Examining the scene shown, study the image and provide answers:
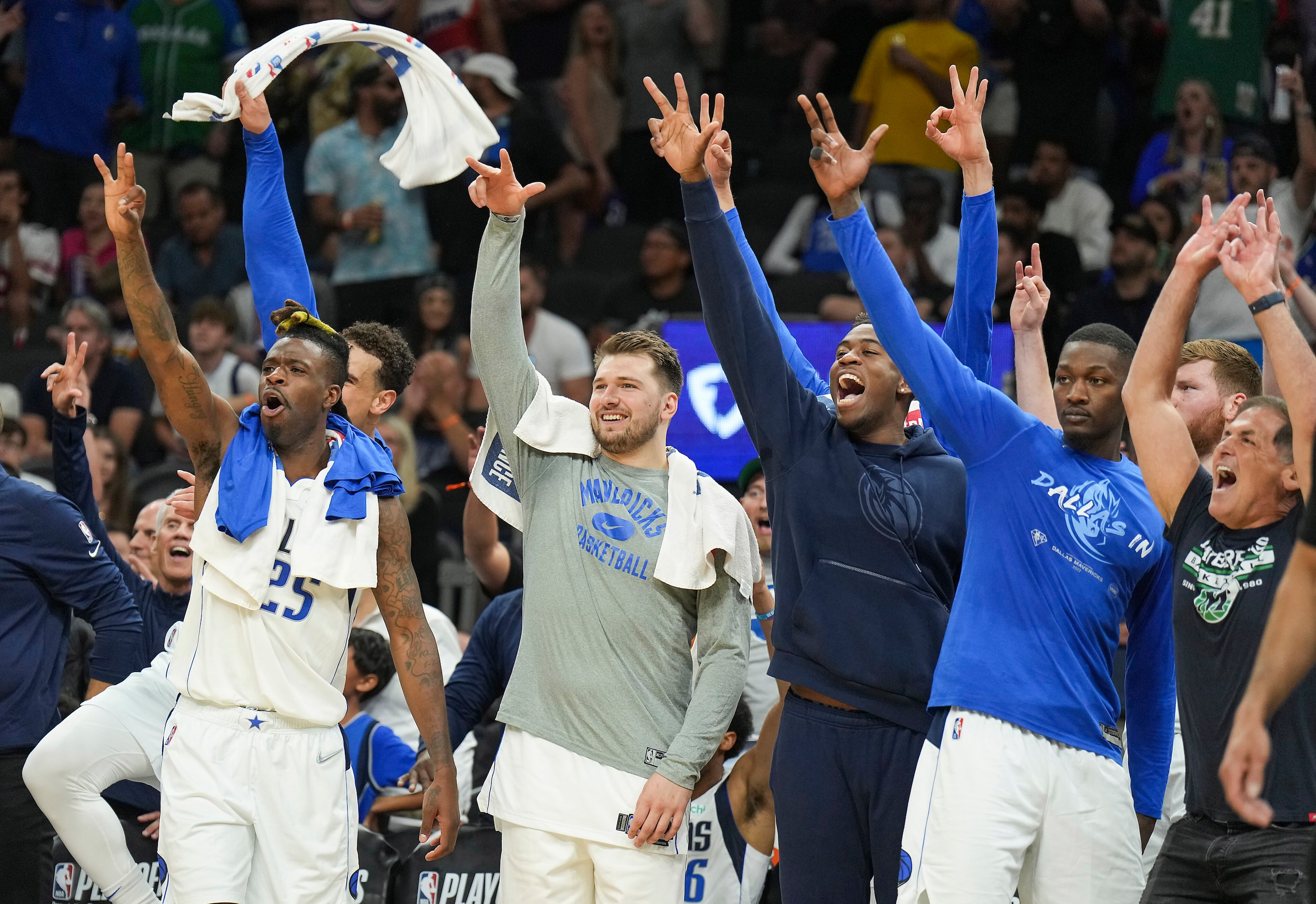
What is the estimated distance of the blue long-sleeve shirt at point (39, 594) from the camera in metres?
4.75

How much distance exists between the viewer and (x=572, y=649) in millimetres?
4367

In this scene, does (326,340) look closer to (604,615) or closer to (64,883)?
(604,615)

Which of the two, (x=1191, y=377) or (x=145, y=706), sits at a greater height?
(x=1191, y=377)

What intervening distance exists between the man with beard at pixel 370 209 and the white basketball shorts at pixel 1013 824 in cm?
635

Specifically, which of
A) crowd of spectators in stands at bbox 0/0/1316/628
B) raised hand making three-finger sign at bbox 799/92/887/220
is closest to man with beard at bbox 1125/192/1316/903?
raised hand making three-finger sign at bbox 799/92/887/220

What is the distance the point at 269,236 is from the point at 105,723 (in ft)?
5.26

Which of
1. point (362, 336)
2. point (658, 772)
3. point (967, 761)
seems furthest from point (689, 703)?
point (362, 336)

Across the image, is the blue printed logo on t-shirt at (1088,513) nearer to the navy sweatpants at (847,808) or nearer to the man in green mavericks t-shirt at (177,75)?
the navy sweatpants at (847,808)

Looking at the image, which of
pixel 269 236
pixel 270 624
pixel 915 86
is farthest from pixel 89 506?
pixel 915 86

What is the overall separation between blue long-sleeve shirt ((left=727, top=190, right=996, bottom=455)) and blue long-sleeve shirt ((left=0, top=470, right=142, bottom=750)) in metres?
2.23

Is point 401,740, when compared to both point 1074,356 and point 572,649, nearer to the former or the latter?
point 572,649

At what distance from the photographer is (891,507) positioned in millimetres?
4273

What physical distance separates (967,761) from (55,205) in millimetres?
9031

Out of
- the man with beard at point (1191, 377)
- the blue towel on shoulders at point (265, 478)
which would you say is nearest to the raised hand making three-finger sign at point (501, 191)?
the blue towel on shoulders at point (265, 478)
